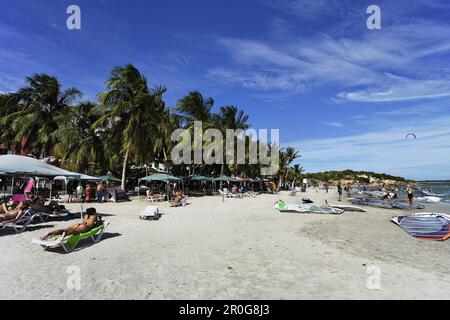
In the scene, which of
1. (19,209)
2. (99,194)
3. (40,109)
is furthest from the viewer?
(40,109)

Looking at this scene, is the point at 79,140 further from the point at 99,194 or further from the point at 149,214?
the point at 149,214

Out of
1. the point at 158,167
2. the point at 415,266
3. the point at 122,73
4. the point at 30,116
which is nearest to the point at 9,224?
the point at 415,266

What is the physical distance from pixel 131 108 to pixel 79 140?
747 cm

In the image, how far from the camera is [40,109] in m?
29.2

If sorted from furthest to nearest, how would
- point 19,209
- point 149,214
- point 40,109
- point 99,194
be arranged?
point 40,109 < point 99,194 < point 149,214 < point 19,209

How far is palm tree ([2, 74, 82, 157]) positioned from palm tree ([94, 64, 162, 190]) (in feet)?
27.8

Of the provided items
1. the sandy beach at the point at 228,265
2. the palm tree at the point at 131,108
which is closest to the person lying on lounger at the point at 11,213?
the sandy beach at the point at 228,265

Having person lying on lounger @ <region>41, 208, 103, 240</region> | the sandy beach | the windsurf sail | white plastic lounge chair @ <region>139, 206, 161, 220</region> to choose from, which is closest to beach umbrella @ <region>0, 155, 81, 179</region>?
the sandy beach

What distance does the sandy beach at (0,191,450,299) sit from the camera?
14.7ft

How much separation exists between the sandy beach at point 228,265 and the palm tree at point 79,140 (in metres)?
18.4

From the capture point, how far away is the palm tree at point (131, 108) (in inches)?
890

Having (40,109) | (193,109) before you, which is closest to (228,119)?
(193,109)

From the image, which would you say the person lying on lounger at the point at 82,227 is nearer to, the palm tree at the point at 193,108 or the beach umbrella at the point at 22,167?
the beach umbrella at the point at 22,167
